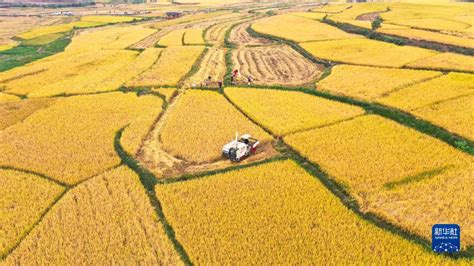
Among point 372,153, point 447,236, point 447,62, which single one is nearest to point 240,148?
point 372,153

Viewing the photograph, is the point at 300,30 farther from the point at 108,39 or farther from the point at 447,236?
the point at 447,236

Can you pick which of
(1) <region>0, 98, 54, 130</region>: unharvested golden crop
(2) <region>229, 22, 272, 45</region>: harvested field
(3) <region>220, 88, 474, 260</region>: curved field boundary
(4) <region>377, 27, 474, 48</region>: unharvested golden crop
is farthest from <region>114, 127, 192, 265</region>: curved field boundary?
(4) <region>377, 27, 474, 48</region>: unharvested golden crop

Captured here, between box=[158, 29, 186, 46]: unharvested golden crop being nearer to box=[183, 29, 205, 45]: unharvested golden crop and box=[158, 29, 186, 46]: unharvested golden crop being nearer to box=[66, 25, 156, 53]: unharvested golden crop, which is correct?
box=[183, 29, 205, 45]: unharvested golden crop

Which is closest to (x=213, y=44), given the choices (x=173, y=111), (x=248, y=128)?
(x=173, y=111)

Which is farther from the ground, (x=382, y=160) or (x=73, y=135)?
(x=73, y=135)

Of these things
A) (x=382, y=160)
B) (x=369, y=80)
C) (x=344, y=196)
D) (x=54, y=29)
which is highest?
(x=54, y=29)

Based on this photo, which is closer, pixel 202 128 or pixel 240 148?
pixel 240 148

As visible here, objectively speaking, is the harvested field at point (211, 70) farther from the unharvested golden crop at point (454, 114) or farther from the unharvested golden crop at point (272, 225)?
the unharvested golden crop at point (272, 225)
